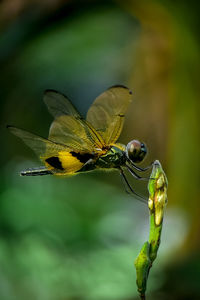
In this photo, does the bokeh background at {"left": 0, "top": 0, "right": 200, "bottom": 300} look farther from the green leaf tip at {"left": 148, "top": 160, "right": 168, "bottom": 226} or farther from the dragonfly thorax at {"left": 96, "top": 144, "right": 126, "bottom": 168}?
the green leaf tip at {"left": 148, "top": 160, "right": 168, "bottom": 226}

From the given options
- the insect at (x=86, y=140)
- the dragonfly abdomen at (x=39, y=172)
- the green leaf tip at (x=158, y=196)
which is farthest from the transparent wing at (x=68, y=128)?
the green leaf tip at (x=158, y=196)

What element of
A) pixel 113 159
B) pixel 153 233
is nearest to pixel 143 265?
pixel 153 233

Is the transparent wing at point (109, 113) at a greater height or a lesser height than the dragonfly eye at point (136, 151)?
greater

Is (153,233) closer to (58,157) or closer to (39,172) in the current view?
(58,157)

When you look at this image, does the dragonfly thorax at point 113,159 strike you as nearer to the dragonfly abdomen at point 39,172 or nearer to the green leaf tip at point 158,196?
the dragonfly abdomen at point 39,172

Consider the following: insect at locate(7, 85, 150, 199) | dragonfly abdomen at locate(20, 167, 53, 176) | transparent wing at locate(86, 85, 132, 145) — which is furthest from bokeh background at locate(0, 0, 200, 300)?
transparent wing at locate(86, 85, 132, 145)

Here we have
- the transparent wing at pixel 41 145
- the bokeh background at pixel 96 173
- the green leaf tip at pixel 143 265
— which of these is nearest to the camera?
the green leaf tip at pixel 143 265

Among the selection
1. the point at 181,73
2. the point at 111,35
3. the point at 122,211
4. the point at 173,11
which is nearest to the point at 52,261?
the point at 122,211
